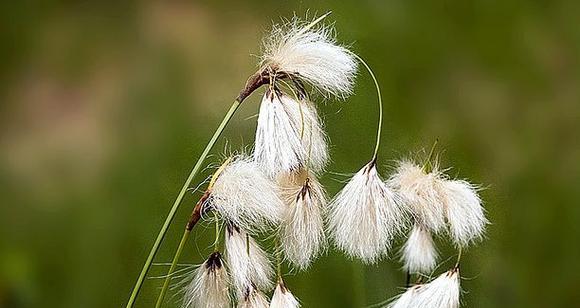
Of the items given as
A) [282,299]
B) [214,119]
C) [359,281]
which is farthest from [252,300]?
[214,119]

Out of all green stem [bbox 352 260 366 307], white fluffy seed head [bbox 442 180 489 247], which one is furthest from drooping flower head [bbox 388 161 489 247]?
green stem [bbox 352 260 366 307]

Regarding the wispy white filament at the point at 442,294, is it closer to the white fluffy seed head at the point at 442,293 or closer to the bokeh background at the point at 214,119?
the white fluffy seed head at the point at 442,293

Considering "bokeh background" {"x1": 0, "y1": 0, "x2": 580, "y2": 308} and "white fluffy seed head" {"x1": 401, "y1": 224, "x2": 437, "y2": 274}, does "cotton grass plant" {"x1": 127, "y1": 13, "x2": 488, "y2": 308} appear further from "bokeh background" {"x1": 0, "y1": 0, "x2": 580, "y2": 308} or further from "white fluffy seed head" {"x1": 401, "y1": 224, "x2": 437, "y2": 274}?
"bokeh background" {"x1": 0, "y1": 0, "x2": 580, "y2": 308}

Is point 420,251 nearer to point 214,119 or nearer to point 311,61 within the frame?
point 311,61

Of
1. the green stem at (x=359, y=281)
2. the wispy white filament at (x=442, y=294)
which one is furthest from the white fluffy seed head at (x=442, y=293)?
the green stem at (x=359, y=281)

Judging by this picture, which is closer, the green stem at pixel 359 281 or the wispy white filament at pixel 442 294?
the wispy white filament at pixel 442 294

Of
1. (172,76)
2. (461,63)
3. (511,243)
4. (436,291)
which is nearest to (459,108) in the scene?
(461,63)

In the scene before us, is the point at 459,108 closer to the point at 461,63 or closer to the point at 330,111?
the point at 461,63

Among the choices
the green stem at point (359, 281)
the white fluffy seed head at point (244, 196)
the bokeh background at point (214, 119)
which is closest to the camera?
the white fluffy seed head at point (244, 196)
